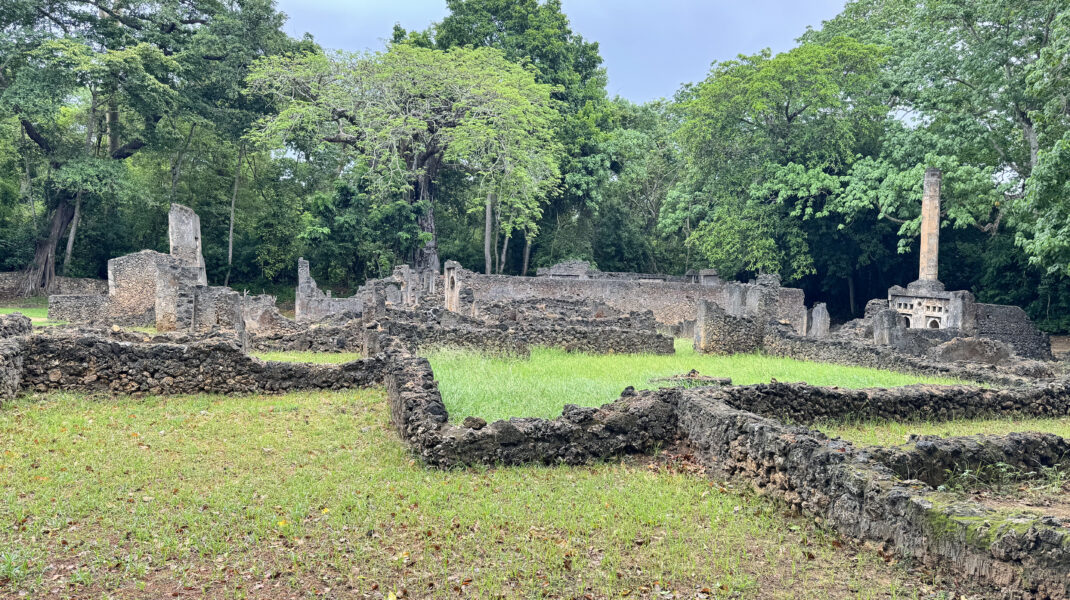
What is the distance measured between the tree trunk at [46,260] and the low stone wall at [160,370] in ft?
95.3

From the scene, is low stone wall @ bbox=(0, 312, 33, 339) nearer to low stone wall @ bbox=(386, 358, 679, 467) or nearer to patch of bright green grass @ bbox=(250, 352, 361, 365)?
patch of bright green grass @ bbox=(250, 352, 361, 365)

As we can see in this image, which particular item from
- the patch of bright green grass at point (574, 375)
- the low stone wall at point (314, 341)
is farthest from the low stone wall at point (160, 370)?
the low stone wall at point (314, 341)

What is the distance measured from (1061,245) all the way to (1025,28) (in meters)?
12.0

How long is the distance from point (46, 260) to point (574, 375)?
33.6 meters

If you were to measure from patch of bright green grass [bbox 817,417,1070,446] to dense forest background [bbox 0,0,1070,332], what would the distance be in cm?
1500

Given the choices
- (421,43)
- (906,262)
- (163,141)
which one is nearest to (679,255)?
(906,262)

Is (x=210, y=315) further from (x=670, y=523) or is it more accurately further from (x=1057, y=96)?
(x=1057, y=96)

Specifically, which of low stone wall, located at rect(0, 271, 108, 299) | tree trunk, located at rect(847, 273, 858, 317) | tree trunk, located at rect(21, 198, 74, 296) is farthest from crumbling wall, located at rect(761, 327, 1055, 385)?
tree trunk, located at rect(21, 198, 74, 296)

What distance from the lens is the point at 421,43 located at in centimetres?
3878

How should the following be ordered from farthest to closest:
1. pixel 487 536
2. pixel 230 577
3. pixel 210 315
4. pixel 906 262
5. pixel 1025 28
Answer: pixel 906 262
pixel 1025 28
pixel 210 315
pixel 487 536
pixel 230 577

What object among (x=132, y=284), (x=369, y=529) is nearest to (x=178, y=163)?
(x=132, y=284)

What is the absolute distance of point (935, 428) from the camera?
9250mm

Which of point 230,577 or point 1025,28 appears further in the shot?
point 1025,28

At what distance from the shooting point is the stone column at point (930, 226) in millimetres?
23766
